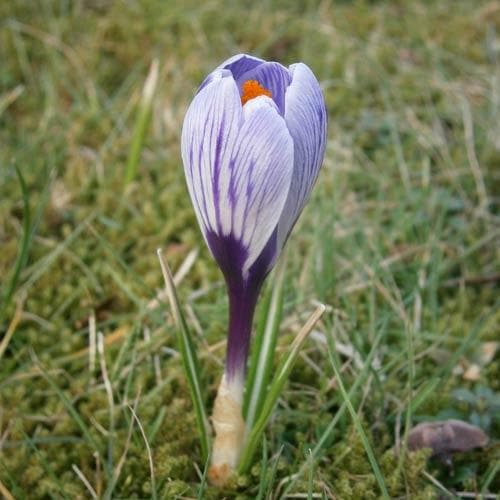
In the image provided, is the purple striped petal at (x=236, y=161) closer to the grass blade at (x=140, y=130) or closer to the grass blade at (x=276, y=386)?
the grass blade at (x=276, y=386)

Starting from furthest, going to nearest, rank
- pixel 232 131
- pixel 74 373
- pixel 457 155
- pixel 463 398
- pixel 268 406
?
pixel 457 155 < pixel 74 373 < pixel 463 398 < pixel 268 406 < pixel 232 131

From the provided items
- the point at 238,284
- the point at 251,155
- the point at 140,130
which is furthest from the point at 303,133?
the point at 140,130

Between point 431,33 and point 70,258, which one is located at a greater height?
point 431,33

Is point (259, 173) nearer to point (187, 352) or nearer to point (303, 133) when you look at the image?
point (303, 133)

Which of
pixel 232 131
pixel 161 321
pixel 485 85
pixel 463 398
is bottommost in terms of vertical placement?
pixel 463 398

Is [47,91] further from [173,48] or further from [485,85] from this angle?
[485,85]

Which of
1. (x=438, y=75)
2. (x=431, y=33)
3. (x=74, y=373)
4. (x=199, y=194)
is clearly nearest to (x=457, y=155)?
(x=438, y=75)
